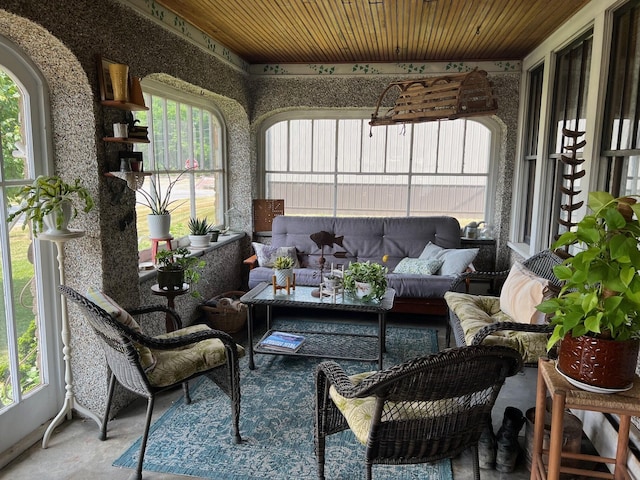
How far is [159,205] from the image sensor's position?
3877 millimetres

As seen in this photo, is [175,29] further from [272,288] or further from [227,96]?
[272,288]

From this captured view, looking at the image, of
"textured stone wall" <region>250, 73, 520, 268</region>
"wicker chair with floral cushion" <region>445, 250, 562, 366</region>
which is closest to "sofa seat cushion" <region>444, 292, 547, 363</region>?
"wicker chair with floral cushion" <region>445, 250, 562, 366</region>

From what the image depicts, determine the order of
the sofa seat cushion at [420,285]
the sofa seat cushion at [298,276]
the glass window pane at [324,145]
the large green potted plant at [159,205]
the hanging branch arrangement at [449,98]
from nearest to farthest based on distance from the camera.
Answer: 1. the hanging branch arrangement at [449,98]
2. the large green potted plant at [159,205]
3. the sofa seat cushion at [420,285]
4. the sofa seat cushion at [298,276]
5. the glass window pane at [324,145]

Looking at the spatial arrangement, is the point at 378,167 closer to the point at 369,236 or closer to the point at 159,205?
the point at 369,236

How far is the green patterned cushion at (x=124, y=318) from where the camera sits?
7.48 ft

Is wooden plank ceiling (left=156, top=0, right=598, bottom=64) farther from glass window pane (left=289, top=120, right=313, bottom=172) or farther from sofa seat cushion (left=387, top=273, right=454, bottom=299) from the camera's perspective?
sofa seat cushion (left=387, top=273, right=454, bottom=299)

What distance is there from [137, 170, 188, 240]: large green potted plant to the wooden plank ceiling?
1329mm

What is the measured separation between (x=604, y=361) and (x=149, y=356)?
6.50 feet

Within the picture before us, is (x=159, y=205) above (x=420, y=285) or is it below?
above

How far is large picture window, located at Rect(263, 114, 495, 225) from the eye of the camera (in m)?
5.46

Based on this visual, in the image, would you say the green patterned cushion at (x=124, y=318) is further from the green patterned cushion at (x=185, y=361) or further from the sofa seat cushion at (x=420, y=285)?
the sofa seat cushion at (x=420, y=285)

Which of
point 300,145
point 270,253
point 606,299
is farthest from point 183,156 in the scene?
point 606,299

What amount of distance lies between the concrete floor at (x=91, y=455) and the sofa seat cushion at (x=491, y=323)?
46 cm

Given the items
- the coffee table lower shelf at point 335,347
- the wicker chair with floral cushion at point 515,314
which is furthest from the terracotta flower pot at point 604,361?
the coffee table lower shelf at point 335,347
